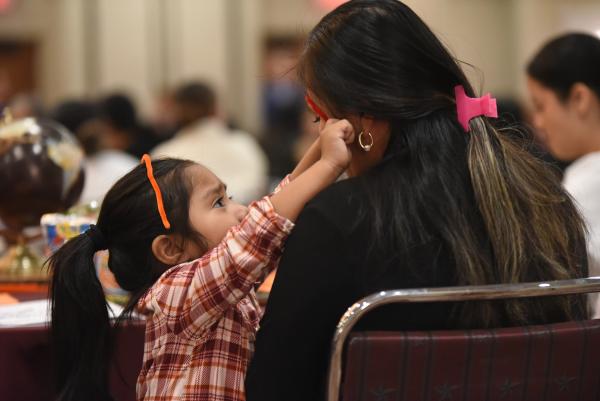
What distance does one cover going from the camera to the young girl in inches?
63.8

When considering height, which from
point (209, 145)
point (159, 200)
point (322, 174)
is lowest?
point (209, 145)

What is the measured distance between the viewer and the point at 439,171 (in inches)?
59.3

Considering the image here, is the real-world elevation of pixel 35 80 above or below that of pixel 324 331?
below

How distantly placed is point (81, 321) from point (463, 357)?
776mm

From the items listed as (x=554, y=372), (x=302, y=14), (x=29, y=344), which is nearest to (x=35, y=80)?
(x=302, y=14)

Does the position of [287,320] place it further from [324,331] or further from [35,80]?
[35,80]

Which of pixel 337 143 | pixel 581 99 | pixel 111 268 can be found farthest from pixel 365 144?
pixel 581 99

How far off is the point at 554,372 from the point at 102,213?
2.92 feet

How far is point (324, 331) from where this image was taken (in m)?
1.44

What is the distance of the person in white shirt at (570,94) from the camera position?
2.66 m

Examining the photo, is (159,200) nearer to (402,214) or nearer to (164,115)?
(402,214)

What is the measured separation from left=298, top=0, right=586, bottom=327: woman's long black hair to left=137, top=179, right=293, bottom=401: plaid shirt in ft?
0.62

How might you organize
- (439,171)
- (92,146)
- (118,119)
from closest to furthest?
(439,171), (92,146), (118,119)

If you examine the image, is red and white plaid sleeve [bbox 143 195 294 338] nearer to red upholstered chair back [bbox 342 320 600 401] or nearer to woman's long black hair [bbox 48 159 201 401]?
woman's long black hair [bbox 48 159 201 401]
